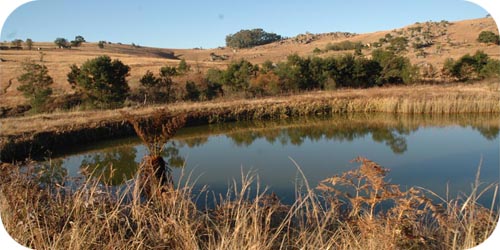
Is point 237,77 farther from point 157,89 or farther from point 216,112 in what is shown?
point 216,112

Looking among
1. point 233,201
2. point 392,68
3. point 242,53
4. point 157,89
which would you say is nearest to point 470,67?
point 392,68

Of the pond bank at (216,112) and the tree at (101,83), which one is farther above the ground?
the tree at (101,83)

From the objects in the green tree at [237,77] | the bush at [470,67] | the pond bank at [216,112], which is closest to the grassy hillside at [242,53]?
the bush at [470,67]

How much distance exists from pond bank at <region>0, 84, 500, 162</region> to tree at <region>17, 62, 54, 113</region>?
107 inches

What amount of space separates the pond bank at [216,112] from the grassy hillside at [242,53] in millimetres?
6673

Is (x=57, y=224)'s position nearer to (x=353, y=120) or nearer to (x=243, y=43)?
(x=353, y=120)

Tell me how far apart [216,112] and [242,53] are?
150ft

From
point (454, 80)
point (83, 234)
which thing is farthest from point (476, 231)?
point (454, 80)

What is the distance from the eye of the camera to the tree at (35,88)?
1654cm

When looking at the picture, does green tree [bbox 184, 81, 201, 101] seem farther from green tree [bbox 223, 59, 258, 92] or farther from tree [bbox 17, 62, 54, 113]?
tree [bbox 17, 62, 54, 113]

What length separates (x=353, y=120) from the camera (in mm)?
15773

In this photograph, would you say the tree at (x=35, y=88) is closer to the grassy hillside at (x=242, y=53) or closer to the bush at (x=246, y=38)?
the grassy hillside at (x=242, y=53)

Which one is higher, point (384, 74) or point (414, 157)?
point (384, 74)

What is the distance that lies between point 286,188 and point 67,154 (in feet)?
21.6
